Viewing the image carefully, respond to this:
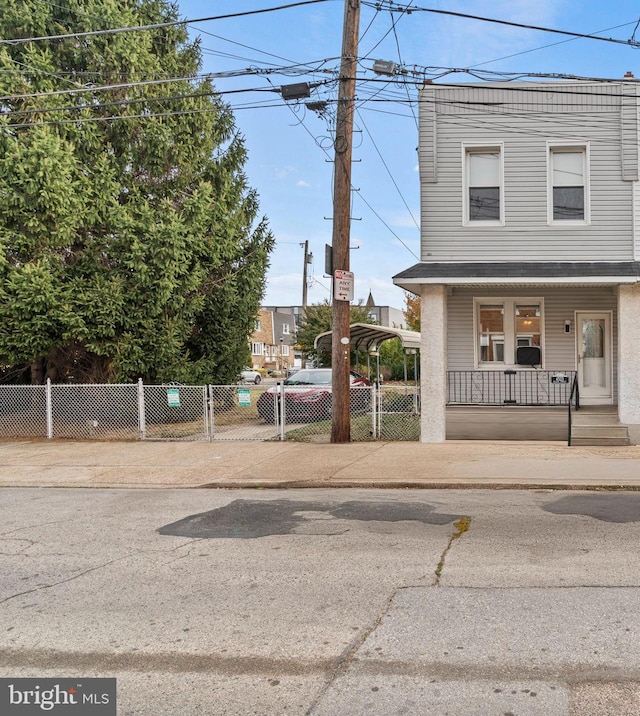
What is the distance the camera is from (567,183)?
1402cm

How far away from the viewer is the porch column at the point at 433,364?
13367mm

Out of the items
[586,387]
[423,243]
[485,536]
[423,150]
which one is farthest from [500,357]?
[485,536]

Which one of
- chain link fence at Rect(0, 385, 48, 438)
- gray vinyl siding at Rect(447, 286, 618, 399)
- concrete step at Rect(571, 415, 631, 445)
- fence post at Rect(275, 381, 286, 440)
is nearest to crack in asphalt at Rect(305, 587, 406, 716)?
fence post at Rect(275, 381, 286, 440)

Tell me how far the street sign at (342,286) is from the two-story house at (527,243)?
119 centimetres

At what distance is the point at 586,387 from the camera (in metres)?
14.6

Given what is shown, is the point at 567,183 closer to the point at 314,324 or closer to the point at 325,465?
the point at 325,465

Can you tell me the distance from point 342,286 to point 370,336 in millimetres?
8820

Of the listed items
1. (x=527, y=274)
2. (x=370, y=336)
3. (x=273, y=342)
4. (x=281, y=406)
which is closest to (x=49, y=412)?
(x=281, y=406)

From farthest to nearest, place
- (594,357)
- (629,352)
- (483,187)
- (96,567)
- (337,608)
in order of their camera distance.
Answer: (594,357) < (483,187) < (629,352) < (96,567) < (337,608)

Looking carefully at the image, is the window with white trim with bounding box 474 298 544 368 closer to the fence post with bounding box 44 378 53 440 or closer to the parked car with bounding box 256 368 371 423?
the parked car with bounding box 256 368 371 423

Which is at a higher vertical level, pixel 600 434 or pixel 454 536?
pixel 600 434

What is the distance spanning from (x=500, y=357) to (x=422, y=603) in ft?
35.9

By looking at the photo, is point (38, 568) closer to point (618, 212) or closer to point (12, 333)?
point (12, 333)

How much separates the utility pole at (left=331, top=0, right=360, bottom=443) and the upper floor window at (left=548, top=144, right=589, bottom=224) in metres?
4.70
